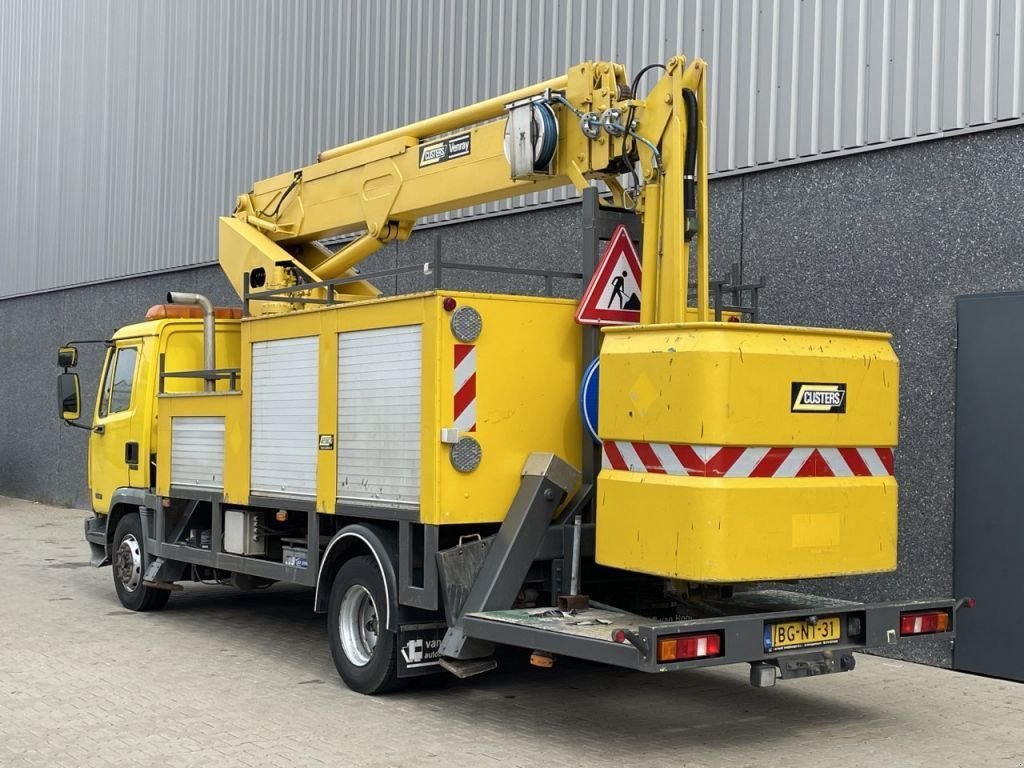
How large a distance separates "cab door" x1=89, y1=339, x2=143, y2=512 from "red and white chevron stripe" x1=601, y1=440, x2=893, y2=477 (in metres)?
5.81

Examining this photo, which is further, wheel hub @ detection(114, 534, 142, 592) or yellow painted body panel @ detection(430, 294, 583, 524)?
wheel hub @ detection(114, 534, 142, 592)

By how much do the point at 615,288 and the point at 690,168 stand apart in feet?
2.73

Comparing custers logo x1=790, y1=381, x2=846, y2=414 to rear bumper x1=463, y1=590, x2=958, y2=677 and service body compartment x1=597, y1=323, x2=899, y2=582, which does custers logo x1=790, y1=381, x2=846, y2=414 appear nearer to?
service body compartment x1=597, y1=323, x2=899, y2=582

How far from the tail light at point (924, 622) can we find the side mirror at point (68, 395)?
8.04 m

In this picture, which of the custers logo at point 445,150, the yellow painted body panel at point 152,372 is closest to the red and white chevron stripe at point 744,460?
the custers logo at point 445,150

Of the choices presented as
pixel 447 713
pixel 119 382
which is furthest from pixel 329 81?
pixel 447 713

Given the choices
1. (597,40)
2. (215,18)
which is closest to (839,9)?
(597,40)

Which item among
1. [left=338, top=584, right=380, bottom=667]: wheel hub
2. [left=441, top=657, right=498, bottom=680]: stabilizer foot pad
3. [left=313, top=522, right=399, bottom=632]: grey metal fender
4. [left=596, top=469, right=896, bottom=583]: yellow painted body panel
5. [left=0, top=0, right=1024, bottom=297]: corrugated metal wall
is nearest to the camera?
[left=596, top=469, right=896, bottom=583]: yellow painted body panel

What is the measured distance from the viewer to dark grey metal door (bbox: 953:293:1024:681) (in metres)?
8.29

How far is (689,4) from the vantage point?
10812 mm

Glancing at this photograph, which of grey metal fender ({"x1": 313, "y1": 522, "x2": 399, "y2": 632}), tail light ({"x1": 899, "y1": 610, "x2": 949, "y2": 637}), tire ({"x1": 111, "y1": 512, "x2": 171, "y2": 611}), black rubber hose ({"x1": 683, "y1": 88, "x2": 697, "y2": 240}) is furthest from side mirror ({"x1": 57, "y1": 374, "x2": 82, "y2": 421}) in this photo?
tail light ({"x1": 899, "y1": 610, "x2": 949, "y2": 637})

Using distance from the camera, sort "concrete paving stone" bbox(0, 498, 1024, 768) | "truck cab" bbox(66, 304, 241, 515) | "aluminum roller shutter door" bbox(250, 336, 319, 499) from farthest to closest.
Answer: "truck cab" bbox(66, 304, 241, 515), "aluminum roller shutter door" bbox(250, 336, 319, 499), "concrete paving stone" bbox(0, 498, 1024, 768)

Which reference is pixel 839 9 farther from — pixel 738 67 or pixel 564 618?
pixel 564 618

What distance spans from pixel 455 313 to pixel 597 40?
19.0ft
